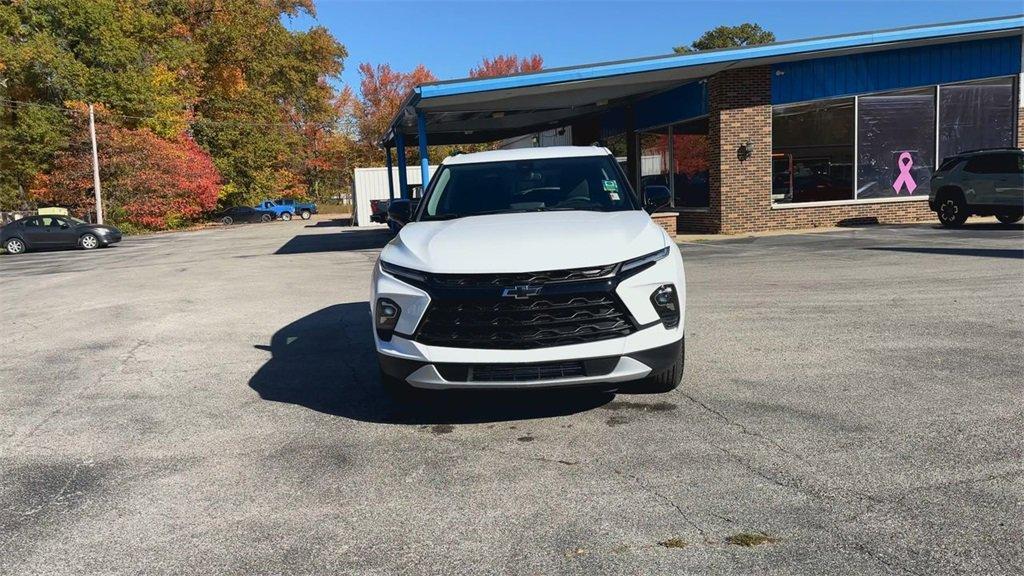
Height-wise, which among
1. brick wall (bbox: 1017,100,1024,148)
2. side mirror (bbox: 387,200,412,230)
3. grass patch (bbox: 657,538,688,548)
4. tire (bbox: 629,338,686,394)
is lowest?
grass patch (bbox: 657,538,688,548)

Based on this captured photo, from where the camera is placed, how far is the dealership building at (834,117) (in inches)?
715

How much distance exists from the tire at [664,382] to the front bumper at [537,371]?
1.64 feet

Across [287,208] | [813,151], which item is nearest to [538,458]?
[813,151]

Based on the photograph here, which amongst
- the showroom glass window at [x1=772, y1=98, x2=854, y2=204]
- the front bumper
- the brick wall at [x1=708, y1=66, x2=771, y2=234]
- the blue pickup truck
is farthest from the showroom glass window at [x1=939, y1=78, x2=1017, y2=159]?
the blue pickup truck

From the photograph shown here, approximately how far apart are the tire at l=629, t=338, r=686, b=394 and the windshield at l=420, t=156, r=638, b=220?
4.36 feet

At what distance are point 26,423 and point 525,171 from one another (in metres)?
4.08

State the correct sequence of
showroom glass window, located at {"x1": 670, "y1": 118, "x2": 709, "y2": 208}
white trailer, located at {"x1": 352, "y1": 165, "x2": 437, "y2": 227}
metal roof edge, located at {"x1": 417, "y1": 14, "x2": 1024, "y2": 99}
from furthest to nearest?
white trailer, located at {"x1": 352, "y1": 165, "x2": 437, "y2": 227}
showroom glass window, located at {"x1": 670, "y1": 118, "x2": 709, "y2": 208}
metal roof edge, located at {"x1": 417, "y1": 14, "x2": 1024, "y2": 99}

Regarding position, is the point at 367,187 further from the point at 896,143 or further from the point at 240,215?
the point at 896,143

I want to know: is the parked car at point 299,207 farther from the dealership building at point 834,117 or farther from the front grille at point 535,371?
the front grille at point 535,371

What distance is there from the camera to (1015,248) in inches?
471

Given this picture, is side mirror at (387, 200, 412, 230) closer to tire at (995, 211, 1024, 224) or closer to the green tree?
tire at (995, 211, 1024, 224)

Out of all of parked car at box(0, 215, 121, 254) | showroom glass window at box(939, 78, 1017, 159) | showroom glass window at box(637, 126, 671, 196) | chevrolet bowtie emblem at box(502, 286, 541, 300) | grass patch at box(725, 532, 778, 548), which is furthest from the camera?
parked car at box(0, 215, 121, 254)

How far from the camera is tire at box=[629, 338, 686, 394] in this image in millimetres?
4781

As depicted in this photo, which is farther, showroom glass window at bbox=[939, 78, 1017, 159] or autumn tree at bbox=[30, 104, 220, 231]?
autumn tree at bbox=[30, 104, 220, 231]
